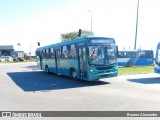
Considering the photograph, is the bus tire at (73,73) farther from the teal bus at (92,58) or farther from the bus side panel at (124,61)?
the bus side panel at (124,61)

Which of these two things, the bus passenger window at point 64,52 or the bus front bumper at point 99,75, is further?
the bus passenger window at point 64,52

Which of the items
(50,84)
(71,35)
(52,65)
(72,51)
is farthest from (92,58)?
(71,35)

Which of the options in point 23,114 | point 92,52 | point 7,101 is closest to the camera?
point 23,114

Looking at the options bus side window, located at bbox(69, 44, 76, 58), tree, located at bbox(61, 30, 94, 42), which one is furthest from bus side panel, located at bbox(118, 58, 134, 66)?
tree, located at bbox(61, 30, 94, 42)

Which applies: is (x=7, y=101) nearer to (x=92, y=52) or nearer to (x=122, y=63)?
(x=92, y=52)

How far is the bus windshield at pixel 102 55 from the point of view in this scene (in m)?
16.3

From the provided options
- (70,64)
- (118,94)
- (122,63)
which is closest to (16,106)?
(118,94)

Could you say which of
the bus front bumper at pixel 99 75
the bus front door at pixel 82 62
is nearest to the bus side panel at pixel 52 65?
the bus front door at pixel 82 62

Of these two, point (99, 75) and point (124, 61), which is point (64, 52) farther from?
point (124, 61)

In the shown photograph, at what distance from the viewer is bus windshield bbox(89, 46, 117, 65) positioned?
1630 cm

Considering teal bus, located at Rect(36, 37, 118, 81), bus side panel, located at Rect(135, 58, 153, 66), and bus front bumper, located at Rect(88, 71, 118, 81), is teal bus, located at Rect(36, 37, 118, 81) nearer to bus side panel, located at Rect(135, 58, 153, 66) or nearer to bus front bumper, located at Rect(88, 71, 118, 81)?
bus front bumper, located at Rect(88, 71, 118, 81)

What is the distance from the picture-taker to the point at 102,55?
1653 cm

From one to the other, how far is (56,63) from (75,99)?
12100mm

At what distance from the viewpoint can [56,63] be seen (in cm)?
2319
